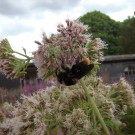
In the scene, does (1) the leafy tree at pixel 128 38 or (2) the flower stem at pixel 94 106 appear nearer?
(2) the flower stem at pixel 94 106

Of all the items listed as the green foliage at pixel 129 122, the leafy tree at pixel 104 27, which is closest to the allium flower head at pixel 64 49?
the green foliage at pixel 129 122

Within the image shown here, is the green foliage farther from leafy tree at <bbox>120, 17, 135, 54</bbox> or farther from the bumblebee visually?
leafy tree at <bbox>120, 17, 135, 54</bbox>

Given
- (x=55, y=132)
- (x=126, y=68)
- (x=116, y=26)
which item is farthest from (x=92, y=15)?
(x=55, y=132)

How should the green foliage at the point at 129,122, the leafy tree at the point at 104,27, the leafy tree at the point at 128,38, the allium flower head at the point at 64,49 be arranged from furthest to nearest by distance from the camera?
the leafy tree at the point at 104,27
the leafy tree at the point at 128,38
the green foliage at the point at 129,122
the allium flower head at the point at 64,49

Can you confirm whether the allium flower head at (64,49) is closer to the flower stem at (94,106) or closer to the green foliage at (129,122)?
the flower stem at (94,106)

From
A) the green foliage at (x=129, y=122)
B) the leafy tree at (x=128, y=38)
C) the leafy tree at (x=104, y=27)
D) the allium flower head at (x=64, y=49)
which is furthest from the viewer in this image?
the leafy tree at (x=104, y=27)

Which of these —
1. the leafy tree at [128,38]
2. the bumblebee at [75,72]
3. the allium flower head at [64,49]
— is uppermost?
the leafy tree at [128,38]

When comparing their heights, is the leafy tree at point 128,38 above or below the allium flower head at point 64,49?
above

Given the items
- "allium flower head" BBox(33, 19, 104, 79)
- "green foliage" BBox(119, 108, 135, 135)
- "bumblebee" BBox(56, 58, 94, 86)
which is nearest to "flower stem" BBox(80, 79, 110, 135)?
"bumblebee" BBox(56, 58, 94, 86)
